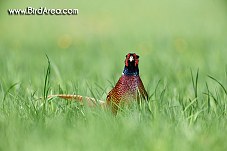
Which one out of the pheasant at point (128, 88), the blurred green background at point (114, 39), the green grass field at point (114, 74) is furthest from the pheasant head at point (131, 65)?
the blurred green background at point (114, 39)

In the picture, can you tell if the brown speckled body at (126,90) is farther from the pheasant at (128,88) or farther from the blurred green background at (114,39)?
the blurred green background at (114,39)

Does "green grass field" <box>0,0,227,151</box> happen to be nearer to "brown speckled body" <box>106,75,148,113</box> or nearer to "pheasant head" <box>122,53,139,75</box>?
"brown speckled body" <box>106,75,148,113</box>

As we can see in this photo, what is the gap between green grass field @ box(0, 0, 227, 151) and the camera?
119 inches

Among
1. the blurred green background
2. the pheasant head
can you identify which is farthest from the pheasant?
the blurred green background

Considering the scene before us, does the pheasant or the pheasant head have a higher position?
the pheasant head

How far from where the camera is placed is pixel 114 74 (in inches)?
231

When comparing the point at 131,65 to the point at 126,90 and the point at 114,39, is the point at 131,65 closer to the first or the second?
the point at 126,90

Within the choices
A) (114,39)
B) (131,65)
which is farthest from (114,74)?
(114,39)

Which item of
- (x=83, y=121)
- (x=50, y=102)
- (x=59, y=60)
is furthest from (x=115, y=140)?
(x=59, y=60)

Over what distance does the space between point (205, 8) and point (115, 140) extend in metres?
7.31

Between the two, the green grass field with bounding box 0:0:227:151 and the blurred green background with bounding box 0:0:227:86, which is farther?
the blurred green background with bounding box 0:0:227:86

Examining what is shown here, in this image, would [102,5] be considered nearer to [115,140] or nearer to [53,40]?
[53,40]

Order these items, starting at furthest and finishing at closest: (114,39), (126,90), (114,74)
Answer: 1. (114,39)
2. (114,74)
3. (126,90)

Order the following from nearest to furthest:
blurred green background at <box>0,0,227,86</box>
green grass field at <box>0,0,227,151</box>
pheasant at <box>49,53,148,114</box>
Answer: green grass field at <box>0,0,227,151</box> < pheasant at <box>49,53,148,114</box> < blurred green background at <box>0,0,227,86</box>
